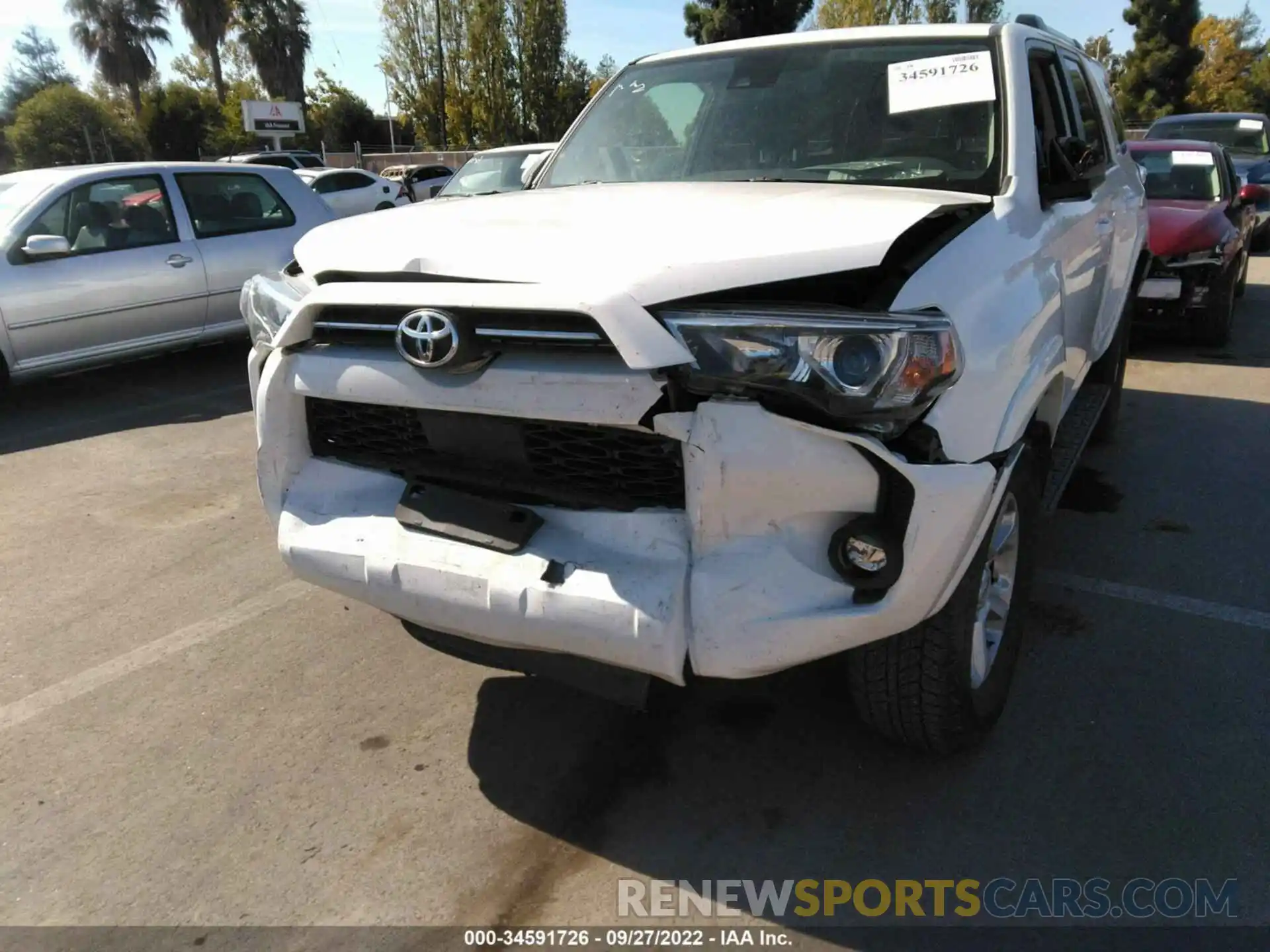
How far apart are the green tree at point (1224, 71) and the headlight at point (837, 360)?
178ft

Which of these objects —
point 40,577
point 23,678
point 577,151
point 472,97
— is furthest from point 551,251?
point 472,97

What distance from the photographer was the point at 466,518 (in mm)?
2346

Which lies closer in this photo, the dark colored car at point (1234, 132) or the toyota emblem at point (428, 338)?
the toyota emblem at point (428, 338)

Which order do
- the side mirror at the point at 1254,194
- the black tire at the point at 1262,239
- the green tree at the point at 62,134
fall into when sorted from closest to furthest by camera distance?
1. the side mirror at the point at 1254,194
2. the black tire at the point at 1262,239
3. the green tree at the point at 62,134

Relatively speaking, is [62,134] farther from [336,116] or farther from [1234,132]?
[1234,132]

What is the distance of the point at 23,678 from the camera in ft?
10.8

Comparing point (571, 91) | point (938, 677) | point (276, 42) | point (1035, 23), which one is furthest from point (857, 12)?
point (938, 677)

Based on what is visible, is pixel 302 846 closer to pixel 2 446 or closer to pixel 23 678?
pixel 23 678

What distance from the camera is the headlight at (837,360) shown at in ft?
6.55

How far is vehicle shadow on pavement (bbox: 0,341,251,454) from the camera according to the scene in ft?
20.9

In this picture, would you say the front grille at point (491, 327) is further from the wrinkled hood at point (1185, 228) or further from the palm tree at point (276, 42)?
the palm tree at point (276, 42)

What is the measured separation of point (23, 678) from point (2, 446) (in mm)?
3373

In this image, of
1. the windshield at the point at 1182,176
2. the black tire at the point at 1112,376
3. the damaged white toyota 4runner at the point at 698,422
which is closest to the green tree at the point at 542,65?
the windshield at the point at 1182,176

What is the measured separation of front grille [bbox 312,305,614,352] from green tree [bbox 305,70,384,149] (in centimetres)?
4896
